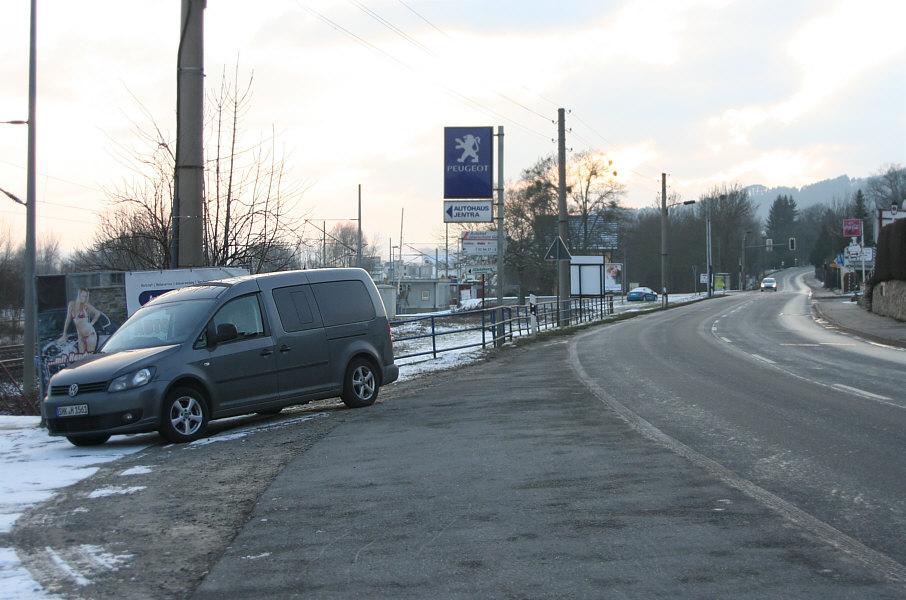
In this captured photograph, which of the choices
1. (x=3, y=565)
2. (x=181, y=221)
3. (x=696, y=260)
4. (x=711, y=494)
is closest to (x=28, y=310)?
(x=181, y=221)

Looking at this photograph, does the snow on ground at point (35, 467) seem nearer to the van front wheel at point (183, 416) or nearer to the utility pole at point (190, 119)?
the van front wheel at point (183, 416)

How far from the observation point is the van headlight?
9.59m

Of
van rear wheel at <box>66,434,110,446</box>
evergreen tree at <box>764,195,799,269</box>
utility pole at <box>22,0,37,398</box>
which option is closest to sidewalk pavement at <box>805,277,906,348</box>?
van rear wheel at <box>66,434,110,446</box>

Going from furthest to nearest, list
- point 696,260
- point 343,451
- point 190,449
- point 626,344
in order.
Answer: point 696,260 < point 626,344 < point 190,449 < point 343,451

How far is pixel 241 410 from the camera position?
35.4ft

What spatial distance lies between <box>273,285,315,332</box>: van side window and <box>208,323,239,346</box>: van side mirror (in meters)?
1.03

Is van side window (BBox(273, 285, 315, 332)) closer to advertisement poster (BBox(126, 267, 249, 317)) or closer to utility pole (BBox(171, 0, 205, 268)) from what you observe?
advertisement poster (BBox(126, 267, 249, 317))

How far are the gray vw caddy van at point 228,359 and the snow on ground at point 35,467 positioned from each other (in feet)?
0.86

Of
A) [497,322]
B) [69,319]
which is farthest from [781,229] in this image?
[69,319]

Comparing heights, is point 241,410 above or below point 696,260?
below

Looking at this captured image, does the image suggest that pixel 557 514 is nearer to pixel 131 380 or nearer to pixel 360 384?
pixel 131 380

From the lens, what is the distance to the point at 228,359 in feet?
35.1

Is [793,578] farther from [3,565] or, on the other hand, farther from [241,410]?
[241,410]

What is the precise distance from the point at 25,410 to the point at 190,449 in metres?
11.3
